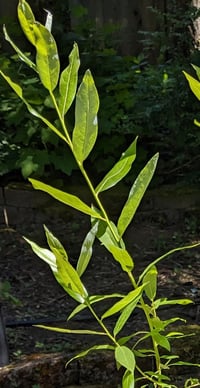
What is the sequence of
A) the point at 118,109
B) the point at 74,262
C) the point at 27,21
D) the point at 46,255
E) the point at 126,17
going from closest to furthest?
1. the point at 27,21
2. the point at 46,255
3. the point at 74,262
4. the point at 118,109
5. the point at 126,17

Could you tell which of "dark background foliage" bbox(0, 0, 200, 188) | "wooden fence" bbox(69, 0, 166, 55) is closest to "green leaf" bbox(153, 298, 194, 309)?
"dark background foliage" bbox(0, 0, 200, 188)

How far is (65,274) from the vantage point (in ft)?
2.55

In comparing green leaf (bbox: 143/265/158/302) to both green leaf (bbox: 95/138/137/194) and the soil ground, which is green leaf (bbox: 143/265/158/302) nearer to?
green leaf (bbox: 95/138/137/194)

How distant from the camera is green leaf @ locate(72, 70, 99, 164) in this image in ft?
2.53

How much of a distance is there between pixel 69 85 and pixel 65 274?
8.2 inches

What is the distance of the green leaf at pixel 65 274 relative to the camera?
767 mm

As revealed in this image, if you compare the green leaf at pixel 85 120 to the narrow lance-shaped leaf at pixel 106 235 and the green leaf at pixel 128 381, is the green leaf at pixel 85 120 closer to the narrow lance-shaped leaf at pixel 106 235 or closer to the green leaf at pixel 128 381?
the narrow lance-shaped leaf at pixel 106 235

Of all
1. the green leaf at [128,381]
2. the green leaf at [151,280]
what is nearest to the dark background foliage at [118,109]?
the green leaf at [151,280]

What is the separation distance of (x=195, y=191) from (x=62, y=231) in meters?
0.93

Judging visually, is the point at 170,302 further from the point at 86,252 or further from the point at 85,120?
the point at 85,120

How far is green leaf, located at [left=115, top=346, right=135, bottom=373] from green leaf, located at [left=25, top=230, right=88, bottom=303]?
7cm

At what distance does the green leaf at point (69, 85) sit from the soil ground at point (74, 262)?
91.5 inches

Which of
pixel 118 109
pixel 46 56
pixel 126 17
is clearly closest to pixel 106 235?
pixel 46 56

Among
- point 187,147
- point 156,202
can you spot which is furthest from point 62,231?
point 187,147
